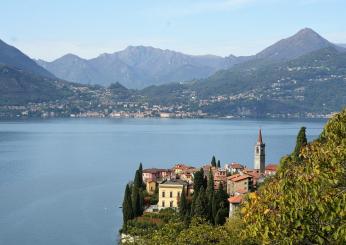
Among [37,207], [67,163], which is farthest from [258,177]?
[67,163]

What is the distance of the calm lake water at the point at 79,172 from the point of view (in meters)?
50.4

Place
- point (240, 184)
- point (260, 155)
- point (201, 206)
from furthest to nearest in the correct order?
1. point (260, 155)
2. point (240, 184)
3. point (201, 206)

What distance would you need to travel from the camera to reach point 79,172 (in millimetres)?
91625

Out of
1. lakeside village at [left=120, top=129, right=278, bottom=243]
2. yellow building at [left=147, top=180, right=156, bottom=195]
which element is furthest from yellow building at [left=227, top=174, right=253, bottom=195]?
yellow building at [left=147, top=180, right=156, bottom=195]

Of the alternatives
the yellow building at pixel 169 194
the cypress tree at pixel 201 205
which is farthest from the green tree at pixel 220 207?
the yellow building at pixel 169 194

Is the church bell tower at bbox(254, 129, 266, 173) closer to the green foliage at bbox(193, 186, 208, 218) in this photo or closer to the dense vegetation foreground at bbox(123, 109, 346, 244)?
the green foliage at bbox(193, 186, 208, 218)

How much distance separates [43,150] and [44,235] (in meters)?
81.4

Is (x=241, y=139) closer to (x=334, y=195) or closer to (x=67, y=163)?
(x=67, y=163)

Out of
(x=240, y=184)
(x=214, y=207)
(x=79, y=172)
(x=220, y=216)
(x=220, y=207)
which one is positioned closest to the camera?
(x=220, y=216)

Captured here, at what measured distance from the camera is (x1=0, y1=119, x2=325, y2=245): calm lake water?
165ft

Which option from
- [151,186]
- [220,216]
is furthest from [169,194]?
[220,216]

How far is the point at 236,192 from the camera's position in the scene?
47.8 m

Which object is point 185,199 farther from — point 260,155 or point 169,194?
point 260,155

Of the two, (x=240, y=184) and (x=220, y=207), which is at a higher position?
(x=240, y=184)
